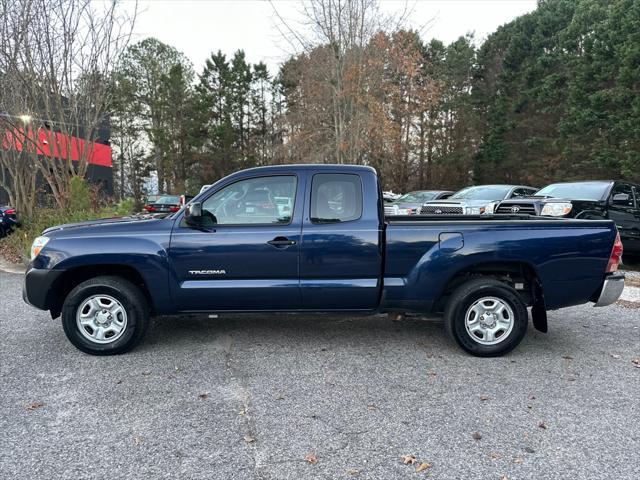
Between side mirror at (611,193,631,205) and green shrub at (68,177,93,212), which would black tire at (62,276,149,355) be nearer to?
green shrub at (68,177,93,212)

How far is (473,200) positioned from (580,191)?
305cm

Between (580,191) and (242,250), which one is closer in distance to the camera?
(242,250)

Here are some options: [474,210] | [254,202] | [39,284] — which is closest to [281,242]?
[254,202]

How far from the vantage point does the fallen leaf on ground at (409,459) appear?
8.80ft

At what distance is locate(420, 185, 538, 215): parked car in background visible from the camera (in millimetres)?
11242

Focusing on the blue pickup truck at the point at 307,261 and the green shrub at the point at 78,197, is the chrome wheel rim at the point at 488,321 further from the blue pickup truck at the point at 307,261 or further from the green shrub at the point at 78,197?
the green shrub at the point at 78,197

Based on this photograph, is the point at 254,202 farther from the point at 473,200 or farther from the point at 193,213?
the point at 473,200

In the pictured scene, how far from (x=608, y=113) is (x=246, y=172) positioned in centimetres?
2836

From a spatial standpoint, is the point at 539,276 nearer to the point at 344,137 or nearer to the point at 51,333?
the point at 51,333

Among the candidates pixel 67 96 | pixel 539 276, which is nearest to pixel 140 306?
pixel 539 276

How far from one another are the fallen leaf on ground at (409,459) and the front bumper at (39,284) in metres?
3.43

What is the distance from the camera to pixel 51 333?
Result: 16.6 ft

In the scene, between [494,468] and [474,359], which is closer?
[494,468]

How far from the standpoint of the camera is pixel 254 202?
4.32 m
